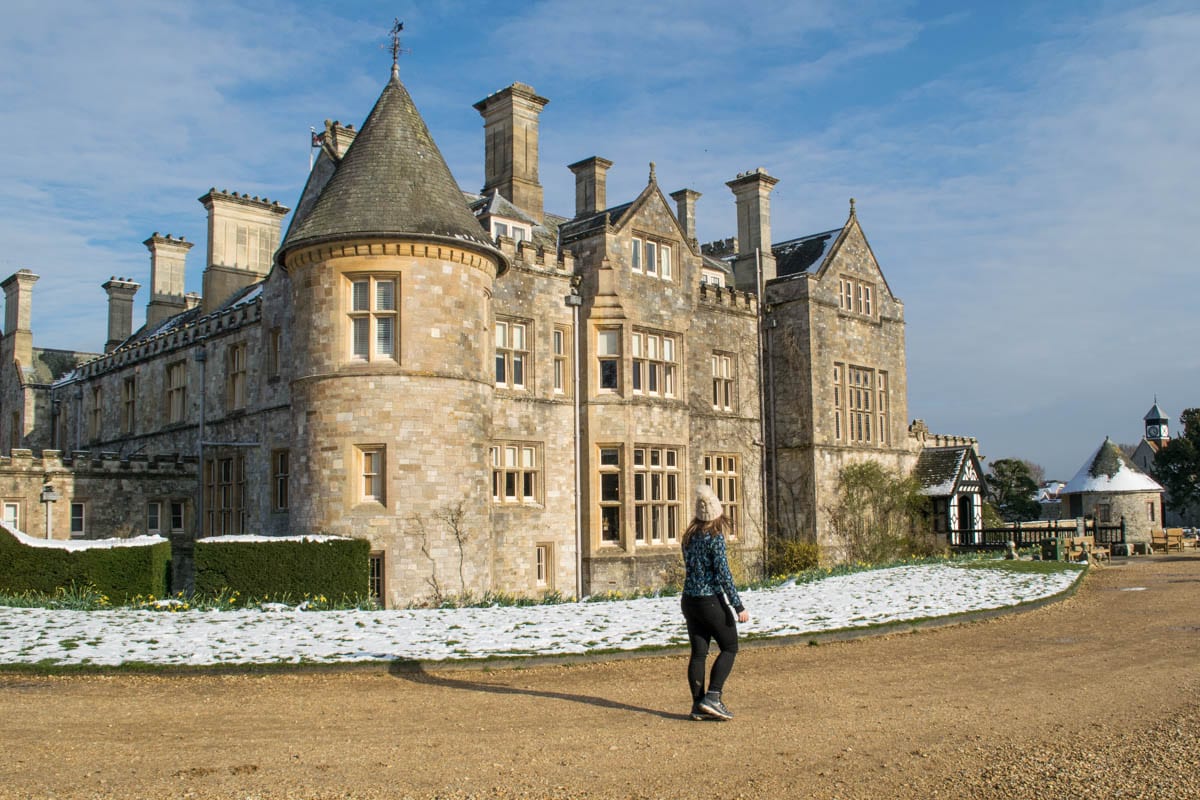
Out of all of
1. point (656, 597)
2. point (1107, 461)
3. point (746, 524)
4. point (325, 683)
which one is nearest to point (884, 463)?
point (746, 524)

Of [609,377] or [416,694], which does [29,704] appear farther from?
[609,377]

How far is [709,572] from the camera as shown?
839cm

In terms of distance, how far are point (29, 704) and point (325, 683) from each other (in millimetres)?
2583

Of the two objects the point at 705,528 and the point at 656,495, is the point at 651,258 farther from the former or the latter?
the point at 705,528

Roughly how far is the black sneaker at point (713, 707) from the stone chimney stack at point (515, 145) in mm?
20023

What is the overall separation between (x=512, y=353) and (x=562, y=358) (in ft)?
5.02

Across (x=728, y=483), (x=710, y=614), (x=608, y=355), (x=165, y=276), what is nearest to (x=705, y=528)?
(x=710, y=614)

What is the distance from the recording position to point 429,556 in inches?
725

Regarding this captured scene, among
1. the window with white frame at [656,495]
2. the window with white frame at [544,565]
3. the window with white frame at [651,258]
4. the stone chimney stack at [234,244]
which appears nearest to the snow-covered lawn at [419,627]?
the window with white frame at [544,565]

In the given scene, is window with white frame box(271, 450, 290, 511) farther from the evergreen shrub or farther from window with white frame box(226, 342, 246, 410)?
the evergreen shrub

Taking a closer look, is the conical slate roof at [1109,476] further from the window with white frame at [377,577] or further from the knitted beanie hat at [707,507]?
the knitted beanie hat at [707,507]

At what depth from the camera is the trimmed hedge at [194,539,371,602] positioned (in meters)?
15.7

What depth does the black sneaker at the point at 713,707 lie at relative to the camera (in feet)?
27.2

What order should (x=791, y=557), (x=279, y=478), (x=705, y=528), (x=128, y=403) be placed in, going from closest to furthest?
(x=705, y=528)
(x=279, y=478)
(x=791, y=557)
(x=128, y=403)
